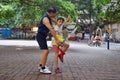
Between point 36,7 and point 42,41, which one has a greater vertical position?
point 36,7

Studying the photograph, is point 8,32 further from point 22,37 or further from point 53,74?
point 53,74

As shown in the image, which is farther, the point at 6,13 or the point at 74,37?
the point at 74,37

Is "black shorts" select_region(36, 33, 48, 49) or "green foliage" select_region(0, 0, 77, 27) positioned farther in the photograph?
"green foliage" select_region(0, 0, 77, 27)

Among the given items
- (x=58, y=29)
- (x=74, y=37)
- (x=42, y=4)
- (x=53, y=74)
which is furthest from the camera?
(x=74, y=37)

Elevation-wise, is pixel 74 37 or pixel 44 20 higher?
pixel 44 20

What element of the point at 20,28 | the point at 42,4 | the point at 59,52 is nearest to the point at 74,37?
the point at 20,28

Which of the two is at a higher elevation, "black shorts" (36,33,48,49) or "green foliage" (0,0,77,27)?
"green foliage" (0,0,77,27)

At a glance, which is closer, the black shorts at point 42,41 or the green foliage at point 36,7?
the black shorts at point 42,41

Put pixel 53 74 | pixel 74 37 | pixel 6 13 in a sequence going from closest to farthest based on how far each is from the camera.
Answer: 1. pixel 53 74
2. pixel 6 13
3. pixel 74 37

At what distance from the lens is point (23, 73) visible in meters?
9.46

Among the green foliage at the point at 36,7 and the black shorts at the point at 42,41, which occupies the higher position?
the green foliage at the point at 36,7

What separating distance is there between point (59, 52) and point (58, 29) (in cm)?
90

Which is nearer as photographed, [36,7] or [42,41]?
[42,41]

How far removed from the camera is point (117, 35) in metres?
58.4
